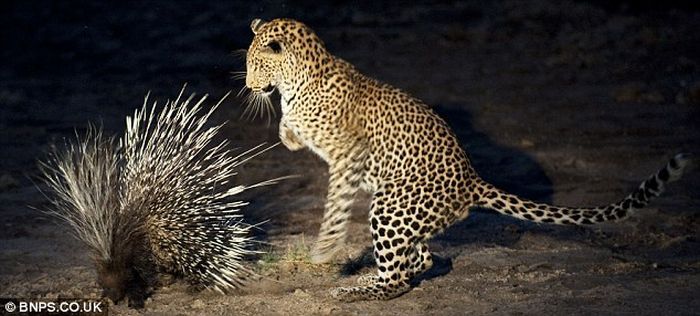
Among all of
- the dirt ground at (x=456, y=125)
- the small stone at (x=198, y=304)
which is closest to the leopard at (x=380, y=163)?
the dirt ground at (x=456, y=125)

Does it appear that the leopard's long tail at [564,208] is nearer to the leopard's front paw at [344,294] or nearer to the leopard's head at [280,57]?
the leopard's front paw at [344,294]

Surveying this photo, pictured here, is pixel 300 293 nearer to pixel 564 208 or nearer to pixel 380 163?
pixel 380 163

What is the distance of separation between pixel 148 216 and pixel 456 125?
7.85m

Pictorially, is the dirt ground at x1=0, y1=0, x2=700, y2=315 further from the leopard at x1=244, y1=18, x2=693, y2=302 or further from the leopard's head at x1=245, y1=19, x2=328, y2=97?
the leopard's head at x1=245, y1=19, x2=328, y2=97

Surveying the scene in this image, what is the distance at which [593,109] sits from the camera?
51.7ft

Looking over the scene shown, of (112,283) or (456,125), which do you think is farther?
(456,125)

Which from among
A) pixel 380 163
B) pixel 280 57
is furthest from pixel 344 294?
pixel 280 57

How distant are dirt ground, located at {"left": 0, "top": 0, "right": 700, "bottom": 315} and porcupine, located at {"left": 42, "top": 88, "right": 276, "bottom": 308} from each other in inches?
7.9

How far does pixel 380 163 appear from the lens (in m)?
8.10

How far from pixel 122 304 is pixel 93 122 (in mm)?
7425

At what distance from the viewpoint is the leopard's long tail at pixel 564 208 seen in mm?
7367

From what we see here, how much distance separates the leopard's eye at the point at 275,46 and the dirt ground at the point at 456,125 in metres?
1.55

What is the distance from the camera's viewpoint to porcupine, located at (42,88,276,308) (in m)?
7.54

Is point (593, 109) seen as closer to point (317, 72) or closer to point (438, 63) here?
point (438, 63)
